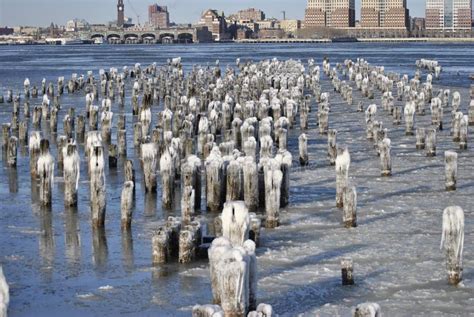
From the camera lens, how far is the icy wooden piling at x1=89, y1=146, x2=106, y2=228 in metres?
20.4

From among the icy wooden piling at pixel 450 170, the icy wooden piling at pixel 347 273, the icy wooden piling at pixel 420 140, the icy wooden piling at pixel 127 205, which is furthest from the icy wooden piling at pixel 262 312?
the icy wooden piling at pixel 420 140

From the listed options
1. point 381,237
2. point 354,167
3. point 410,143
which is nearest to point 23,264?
point 381,237

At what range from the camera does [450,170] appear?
24000mm

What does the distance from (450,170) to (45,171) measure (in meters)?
9.97

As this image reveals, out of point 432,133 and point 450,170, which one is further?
point 432,133

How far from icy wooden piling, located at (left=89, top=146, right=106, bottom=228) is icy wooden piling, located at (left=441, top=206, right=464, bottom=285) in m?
7.67

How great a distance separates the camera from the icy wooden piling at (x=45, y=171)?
2189 centimetres

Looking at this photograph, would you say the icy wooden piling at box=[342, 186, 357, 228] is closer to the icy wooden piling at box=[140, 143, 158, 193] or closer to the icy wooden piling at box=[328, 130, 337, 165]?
the icy wooden piling at box=[140, 143, 158, 193]

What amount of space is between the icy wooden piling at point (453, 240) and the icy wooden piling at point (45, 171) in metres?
9.79

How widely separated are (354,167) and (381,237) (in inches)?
347

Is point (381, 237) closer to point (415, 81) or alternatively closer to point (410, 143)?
point (410, 143)

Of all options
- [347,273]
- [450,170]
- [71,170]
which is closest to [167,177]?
[71,170]

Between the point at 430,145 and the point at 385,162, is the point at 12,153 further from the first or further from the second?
the point at 430,145

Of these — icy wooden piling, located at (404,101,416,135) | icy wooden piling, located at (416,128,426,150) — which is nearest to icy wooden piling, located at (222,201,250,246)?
icy wooden piling, located at (416,128,426,150)
